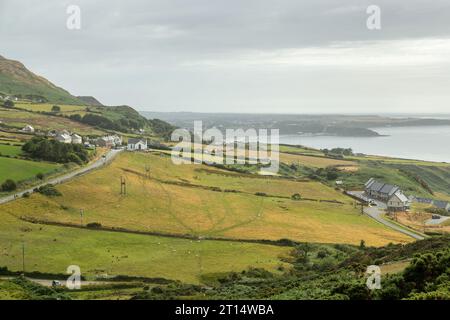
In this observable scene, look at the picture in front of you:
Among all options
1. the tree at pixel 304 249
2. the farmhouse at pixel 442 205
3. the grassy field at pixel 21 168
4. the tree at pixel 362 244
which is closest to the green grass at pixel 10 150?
the grassy field at pixel 21 168

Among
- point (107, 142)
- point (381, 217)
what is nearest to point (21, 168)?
point (107, 142)

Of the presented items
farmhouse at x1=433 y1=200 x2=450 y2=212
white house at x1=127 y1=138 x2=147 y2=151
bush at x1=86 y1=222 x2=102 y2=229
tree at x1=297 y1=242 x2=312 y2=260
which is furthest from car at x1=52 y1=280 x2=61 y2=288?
white house at x1=127 y1=138 x2=147 y2=151

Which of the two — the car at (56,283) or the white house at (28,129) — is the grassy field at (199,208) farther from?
the white house at (28,129)

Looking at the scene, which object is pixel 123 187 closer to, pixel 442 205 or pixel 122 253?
pixel 122 253

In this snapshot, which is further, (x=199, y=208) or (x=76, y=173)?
(x=76, y=173)

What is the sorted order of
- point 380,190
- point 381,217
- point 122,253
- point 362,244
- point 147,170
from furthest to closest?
point 380,190 < point 147,170 < point 381,217 < point 362,244 < point 122,253

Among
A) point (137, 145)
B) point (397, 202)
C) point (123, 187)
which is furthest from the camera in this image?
point (137, 145)
